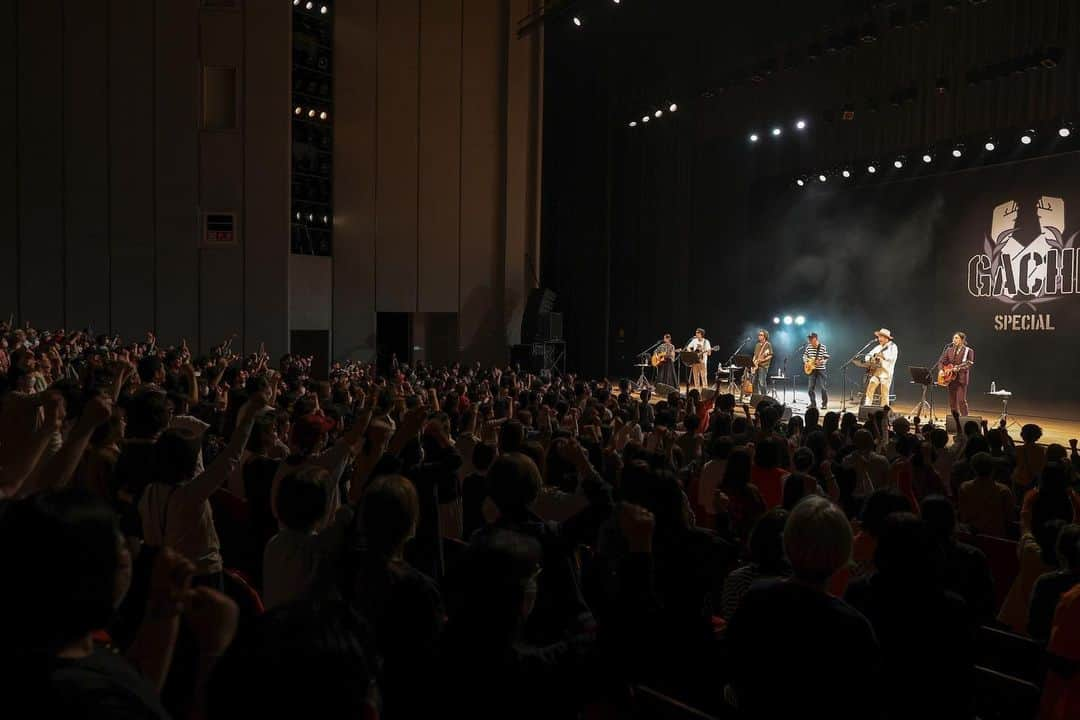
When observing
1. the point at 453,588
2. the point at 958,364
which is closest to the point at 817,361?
the point at 958,364

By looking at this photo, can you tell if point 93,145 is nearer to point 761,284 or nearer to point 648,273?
point 648,273

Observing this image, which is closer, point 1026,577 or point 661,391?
point 1026,577

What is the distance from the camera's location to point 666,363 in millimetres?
19484

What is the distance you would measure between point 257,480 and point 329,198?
54.7ft

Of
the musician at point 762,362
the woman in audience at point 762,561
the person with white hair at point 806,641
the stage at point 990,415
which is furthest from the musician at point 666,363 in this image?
the person with white hair at point 806,641

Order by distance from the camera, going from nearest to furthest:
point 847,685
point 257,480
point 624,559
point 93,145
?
point 847,685, point 624,559, point 257,480, point 93,145

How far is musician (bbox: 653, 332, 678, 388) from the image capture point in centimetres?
1873

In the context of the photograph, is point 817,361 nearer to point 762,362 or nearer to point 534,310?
point 762,362

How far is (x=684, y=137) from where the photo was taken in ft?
68.9

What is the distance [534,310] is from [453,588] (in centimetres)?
1888

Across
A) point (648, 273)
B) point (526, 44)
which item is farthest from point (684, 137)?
point (526, 44)

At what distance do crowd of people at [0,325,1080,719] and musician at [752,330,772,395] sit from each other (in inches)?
513

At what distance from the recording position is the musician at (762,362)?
17.6 m

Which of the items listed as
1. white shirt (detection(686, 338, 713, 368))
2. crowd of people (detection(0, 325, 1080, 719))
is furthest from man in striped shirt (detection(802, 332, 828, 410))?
crowd of people (detection(0, 325, 1080, 719))
